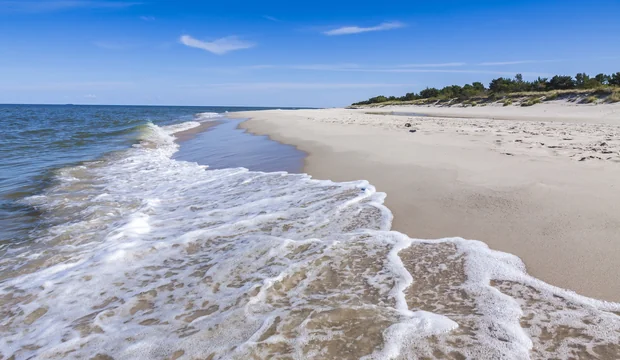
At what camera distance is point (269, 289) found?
9.99 ft

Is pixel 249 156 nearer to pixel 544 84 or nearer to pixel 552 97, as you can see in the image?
pixel 552 97

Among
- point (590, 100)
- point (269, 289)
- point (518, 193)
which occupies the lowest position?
point (269, 289)

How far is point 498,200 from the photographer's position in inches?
183

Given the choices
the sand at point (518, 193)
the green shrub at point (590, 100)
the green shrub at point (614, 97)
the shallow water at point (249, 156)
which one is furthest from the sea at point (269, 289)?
the green shrub at point (590, 100)

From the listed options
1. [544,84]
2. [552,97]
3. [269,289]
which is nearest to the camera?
[269,289]

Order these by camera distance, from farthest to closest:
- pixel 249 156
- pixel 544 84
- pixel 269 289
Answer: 1. pixel 544 84
2. pixel 249 156
3. pixel 269 289

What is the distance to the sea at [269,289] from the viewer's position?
7.53ft

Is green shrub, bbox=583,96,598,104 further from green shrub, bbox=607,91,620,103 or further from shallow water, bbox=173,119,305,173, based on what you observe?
shallow water, bbox=173,119,305,173

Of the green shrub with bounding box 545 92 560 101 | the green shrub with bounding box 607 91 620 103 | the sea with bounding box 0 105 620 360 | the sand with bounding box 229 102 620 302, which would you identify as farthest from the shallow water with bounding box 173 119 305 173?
the green shrub with bounding box 545 92 560 101

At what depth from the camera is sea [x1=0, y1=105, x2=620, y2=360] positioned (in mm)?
→ 2295

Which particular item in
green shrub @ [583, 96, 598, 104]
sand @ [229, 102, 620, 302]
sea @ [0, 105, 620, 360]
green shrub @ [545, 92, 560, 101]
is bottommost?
sea @ [0, 105, 620, 360]

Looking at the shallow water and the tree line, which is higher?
the tree line

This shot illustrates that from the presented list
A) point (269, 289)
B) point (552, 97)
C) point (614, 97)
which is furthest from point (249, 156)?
point (552, 97)

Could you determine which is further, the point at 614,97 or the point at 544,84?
the point at 544,84
